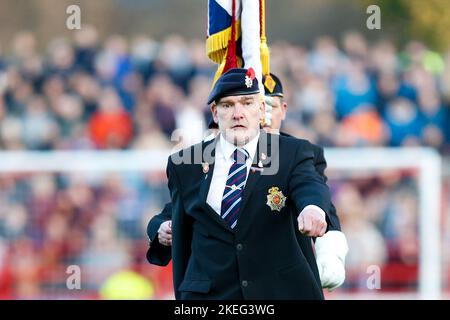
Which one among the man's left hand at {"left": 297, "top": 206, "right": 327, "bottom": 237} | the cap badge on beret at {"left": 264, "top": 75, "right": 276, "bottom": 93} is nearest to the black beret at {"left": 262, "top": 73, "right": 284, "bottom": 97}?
the cap badge on beret at {"left": 264, "top": 75, "right": 276, "bottom": 93}

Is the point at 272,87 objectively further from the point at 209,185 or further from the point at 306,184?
the point at 306,184

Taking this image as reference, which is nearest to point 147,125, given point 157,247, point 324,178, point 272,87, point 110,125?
point 110,125

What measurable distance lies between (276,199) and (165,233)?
76cm

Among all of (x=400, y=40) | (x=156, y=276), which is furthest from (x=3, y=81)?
(x=400, y=40)

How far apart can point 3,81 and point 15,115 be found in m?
0.58

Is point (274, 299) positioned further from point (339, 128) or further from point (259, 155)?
point (339, 128)

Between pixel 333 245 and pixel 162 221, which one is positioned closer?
pixel 333 245

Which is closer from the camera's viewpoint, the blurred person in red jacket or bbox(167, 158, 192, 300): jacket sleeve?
bbox(167, 158, 192, 300): jacket sleeve

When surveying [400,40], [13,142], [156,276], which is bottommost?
[156,276]

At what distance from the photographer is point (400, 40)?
674 inches

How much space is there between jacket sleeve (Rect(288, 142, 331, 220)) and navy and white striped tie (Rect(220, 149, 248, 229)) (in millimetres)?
244

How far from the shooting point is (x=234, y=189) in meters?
6.93

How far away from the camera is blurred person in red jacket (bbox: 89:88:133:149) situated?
551 inches

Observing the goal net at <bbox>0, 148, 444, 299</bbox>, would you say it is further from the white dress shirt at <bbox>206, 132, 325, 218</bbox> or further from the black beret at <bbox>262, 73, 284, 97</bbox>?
the white dress shirt at <bbox>206, 132, 325, 218</bbox>
